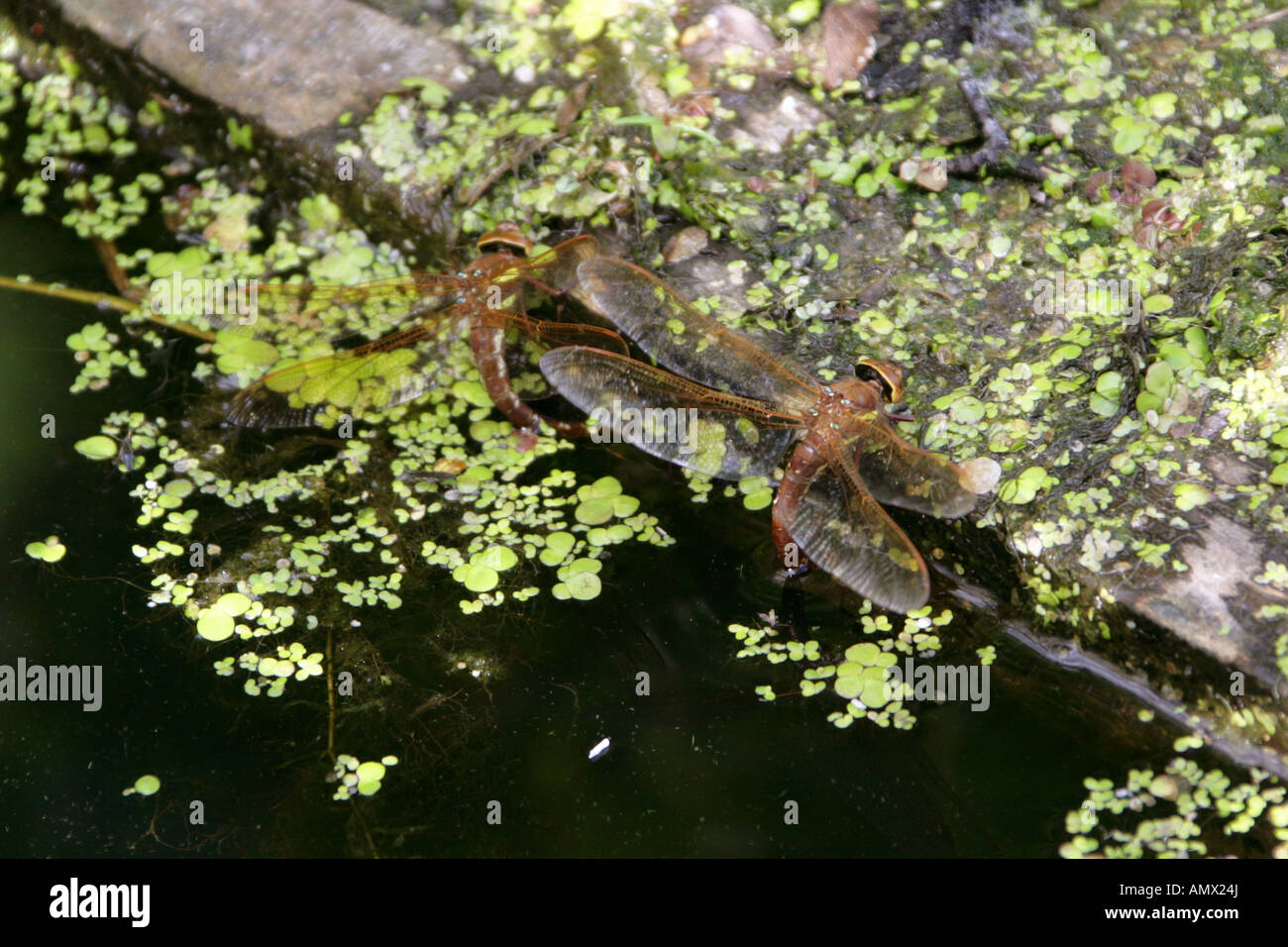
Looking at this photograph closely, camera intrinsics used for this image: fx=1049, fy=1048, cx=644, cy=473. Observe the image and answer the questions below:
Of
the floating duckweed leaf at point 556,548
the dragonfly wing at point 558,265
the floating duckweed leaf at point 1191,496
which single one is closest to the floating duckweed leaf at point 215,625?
the floating duckweed leaf at point 556,548

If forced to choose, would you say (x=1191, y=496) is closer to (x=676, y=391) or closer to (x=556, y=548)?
(x=676, y=391)

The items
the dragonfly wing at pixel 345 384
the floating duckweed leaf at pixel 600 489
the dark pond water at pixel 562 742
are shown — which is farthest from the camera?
the dragonfly wing at pixel 345 384

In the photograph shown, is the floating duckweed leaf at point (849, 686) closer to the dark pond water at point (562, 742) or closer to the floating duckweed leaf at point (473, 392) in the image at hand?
the dark pond water at point (562, 742)

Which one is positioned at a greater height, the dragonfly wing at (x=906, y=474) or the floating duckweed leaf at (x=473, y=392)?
the floating duckweed leaf at (x=473, y=392)

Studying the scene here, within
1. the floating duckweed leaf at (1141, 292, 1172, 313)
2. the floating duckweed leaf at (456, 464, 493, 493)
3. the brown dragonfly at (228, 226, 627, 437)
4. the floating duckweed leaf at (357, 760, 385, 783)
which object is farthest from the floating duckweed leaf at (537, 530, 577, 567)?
the floating duckweed leaf at (1141, 292, 1172, 313)

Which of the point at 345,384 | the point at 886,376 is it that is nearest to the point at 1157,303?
the point at 886,376
